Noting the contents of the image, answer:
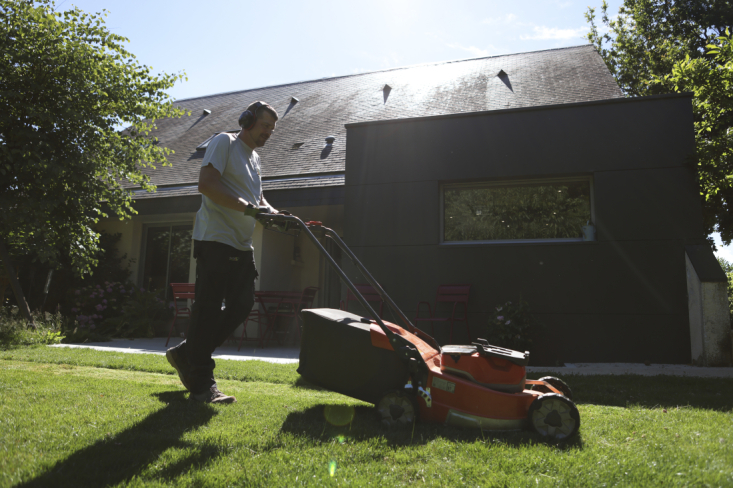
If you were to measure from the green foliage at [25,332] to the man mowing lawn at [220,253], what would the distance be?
15.7 ft

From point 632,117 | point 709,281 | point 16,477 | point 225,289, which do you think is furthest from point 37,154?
point 709,281

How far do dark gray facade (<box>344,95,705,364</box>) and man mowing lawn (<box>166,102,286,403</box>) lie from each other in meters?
4.04

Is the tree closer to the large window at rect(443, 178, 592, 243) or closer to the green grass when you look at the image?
the large window at rect(443, 178, 592, 243)

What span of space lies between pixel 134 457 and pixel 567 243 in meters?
5.62

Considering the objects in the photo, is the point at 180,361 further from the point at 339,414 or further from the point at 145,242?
the point at 145,242

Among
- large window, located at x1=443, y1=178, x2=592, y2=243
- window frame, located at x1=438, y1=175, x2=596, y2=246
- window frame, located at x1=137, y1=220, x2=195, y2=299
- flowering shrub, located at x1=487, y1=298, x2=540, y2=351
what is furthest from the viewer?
window frame, located at x1=137, y1=220, x2=195, y2=299

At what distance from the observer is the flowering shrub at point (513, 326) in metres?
5.81

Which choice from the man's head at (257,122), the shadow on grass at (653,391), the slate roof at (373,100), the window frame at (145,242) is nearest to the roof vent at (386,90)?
the slate roof at (373,100)

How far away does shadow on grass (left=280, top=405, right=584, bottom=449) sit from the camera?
2.36m

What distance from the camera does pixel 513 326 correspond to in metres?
5.85

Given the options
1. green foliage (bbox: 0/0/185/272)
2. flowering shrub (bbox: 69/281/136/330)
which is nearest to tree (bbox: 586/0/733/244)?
green foliage (bbox: 0/0/185/272)

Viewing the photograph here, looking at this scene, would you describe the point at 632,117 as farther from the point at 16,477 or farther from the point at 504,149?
the point at 16,477

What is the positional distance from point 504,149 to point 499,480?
5.57 meters

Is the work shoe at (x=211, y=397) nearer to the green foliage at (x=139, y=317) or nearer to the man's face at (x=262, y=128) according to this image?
the man's face at (x=262, y=128)
